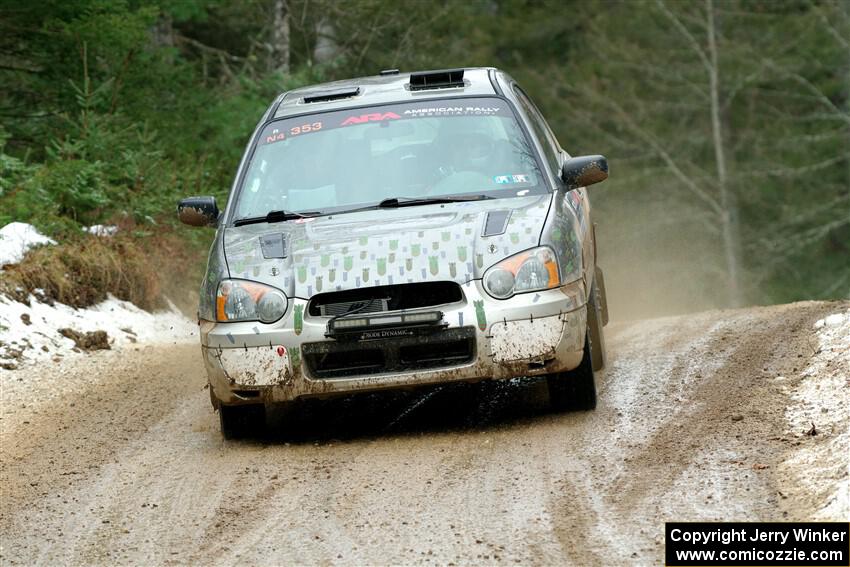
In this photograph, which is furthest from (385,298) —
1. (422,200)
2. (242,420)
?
(242,420)

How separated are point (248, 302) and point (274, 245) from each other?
406 mm

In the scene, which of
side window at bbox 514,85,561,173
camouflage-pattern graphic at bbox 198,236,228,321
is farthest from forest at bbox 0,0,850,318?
camouflage-pattern graphic at bbox 198,236,228,321

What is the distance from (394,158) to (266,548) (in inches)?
126

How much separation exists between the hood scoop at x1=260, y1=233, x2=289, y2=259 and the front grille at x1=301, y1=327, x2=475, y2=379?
0.57 metres

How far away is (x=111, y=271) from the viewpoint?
11.9m

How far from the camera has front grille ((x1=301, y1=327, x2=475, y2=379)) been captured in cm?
632

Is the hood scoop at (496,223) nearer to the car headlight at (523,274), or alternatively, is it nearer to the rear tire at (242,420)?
the car headlight at (523,274)

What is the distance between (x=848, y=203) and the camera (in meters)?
33.4

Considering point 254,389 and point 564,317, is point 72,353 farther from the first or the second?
point 564,317

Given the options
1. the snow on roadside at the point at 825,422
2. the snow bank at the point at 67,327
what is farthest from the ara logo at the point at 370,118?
the snow bank at the point at 67,327

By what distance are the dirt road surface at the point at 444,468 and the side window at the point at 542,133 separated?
1.40m

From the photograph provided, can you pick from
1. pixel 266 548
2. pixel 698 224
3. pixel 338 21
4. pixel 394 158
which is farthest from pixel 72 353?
pixel 698 224

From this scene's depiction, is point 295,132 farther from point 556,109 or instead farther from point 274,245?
point 556,109

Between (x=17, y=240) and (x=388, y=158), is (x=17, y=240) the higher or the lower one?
the lower one
